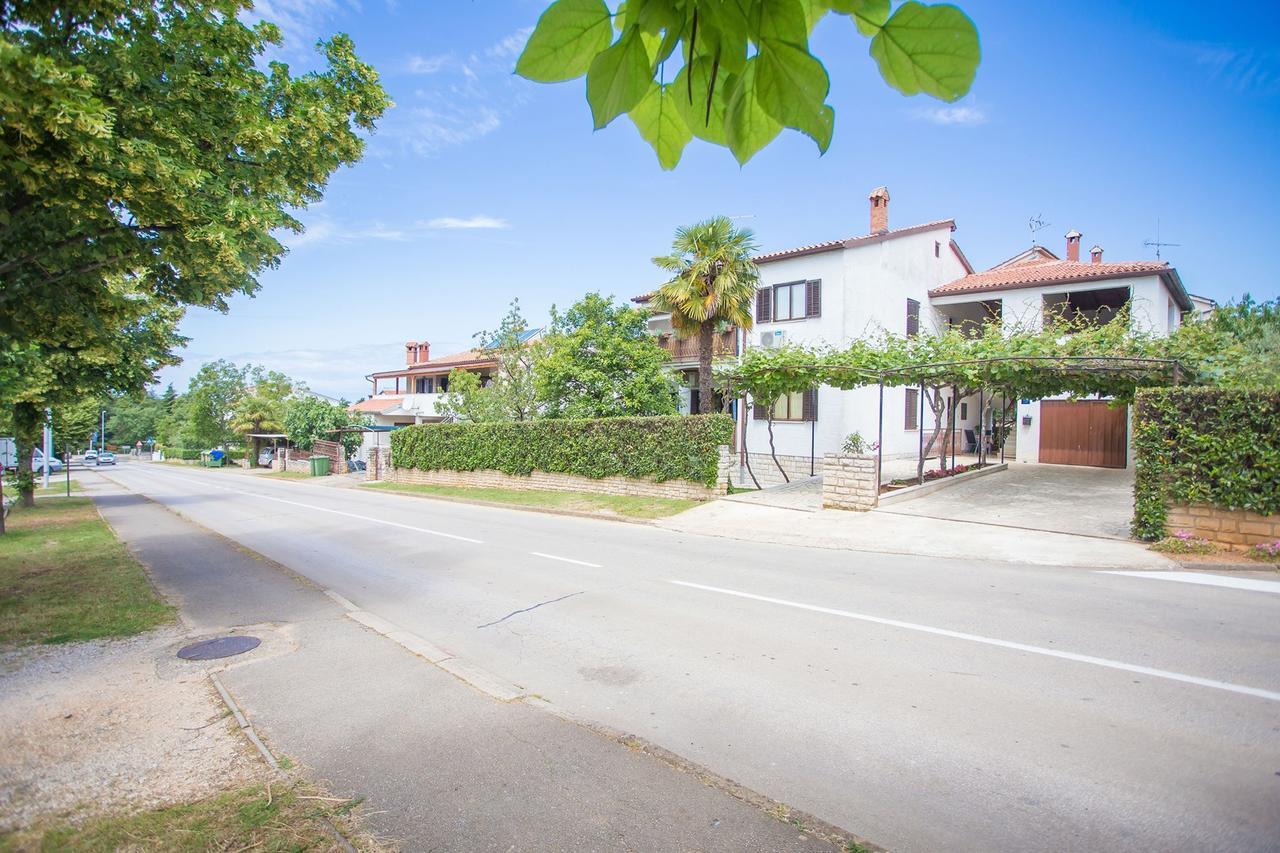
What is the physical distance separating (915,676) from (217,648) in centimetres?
625

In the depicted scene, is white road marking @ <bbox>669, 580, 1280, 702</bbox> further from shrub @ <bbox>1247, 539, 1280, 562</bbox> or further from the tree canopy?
shrub @ <bbox>1247, 539, 1280, 562</bbox>

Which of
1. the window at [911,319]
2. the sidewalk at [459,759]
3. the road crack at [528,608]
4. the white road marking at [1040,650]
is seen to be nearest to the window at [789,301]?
the window at [911,319]

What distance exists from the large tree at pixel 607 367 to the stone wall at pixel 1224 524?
53.5 ft

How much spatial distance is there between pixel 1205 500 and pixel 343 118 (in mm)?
13622

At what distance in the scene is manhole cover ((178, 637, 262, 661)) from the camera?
5746mm

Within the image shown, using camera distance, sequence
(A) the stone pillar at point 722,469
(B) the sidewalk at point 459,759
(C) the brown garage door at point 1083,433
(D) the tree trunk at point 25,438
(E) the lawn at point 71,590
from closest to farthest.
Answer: (B) the sidewalk at point 459,759 → (E) the lawn at point 71,590 → (A) the stone pillar at point 722,469 → (D) the tree trunk at point 25,438 → (C) the brown garage door at point 1083,433

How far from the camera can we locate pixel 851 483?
1508cm

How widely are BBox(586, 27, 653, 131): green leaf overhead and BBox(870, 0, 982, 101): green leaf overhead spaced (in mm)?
441

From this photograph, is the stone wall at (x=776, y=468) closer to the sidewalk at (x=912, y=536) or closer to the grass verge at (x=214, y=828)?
the sidewalk at (x=912, y=536)

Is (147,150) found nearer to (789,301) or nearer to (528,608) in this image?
(528,608)

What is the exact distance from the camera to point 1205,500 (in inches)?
397

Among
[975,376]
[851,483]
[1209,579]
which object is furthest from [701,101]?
[975,376]

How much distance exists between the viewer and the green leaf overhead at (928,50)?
3.63ft

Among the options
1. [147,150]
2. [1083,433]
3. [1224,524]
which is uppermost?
[147,150]
